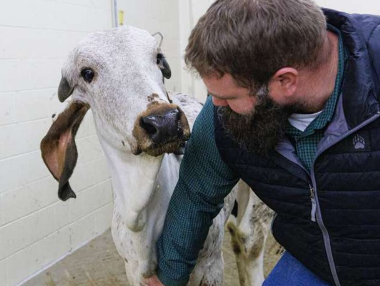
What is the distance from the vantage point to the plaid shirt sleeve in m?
2.17

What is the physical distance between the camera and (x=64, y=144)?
240 centimetres

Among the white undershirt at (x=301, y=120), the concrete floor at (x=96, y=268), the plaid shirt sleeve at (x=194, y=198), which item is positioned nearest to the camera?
the white undershirt at (x=301, y=120)

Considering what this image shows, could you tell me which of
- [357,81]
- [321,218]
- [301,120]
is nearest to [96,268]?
[321,218]

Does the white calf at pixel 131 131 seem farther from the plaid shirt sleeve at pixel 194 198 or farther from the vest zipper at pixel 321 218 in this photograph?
the vest zipper at pixel 321 218

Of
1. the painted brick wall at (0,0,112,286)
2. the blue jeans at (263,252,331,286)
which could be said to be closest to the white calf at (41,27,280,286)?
the blue jeans at (263,252,331,286)

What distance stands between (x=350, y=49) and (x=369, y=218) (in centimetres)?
60

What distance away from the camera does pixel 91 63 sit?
2.17m

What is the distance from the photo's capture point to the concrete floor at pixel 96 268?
4.06 metres

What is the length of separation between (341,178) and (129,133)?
0.82 metres

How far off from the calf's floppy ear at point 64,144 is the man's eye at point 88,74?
0.14m

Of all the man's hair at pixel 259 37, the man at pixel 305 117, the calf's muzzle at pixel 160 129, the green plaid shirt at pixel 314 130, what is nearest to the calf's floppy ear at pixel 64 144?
the calf's muzzle at pixel 160 129

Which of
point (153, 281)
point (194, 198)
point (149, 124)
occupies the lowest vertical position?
point (153, 281)

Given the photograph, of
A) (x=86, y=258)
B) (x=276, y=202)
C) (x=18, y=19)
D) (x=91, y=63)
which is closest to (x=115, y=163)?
(x=91, y=63)

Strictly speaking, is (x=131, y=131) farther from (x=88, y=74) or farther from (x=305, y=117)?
(x=305, y=117)
